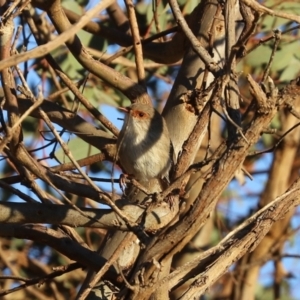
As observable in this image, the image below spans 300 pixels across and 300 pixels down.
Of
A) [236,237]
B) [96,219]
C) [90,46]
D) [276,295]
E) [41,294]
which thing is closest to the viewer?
[96,219]

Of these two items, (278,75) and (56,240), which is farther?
(278,75)

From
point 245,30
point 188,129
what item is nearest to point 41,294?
point 188,129

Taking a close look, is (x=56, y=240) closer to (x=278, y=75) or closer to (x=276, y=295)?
(x=278, y=75)

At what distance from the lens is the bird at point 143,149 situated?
15.2 ft

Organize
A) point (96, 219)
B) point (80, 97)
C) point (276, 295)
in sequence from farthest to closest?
1. point (276, 295)
2. point (80, 97)
3. point (96, 219)

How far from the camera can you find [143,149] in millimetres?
4941

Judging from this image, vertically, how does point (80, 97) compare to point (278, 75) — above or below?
below

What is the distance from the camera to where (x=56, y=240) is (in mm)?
3465

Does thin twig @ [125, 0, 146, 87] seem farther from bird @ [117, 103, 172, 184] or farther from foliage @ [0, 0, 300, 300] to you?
bird @ [117, 103, 172, 184]

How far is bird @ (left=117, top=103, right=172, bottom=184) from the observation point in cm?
462

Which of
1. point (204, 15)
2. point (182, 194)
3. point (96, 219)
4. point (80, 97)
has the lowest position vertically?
point (96, 219)

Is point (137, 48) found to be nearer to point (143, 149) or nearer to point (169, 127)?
point (169, 127)

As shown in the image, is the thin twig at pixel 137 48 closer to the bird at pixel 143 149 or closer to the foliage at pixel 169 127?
the foliage at pixel 169 127

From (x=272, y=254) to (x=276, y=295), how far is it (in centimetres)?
66
